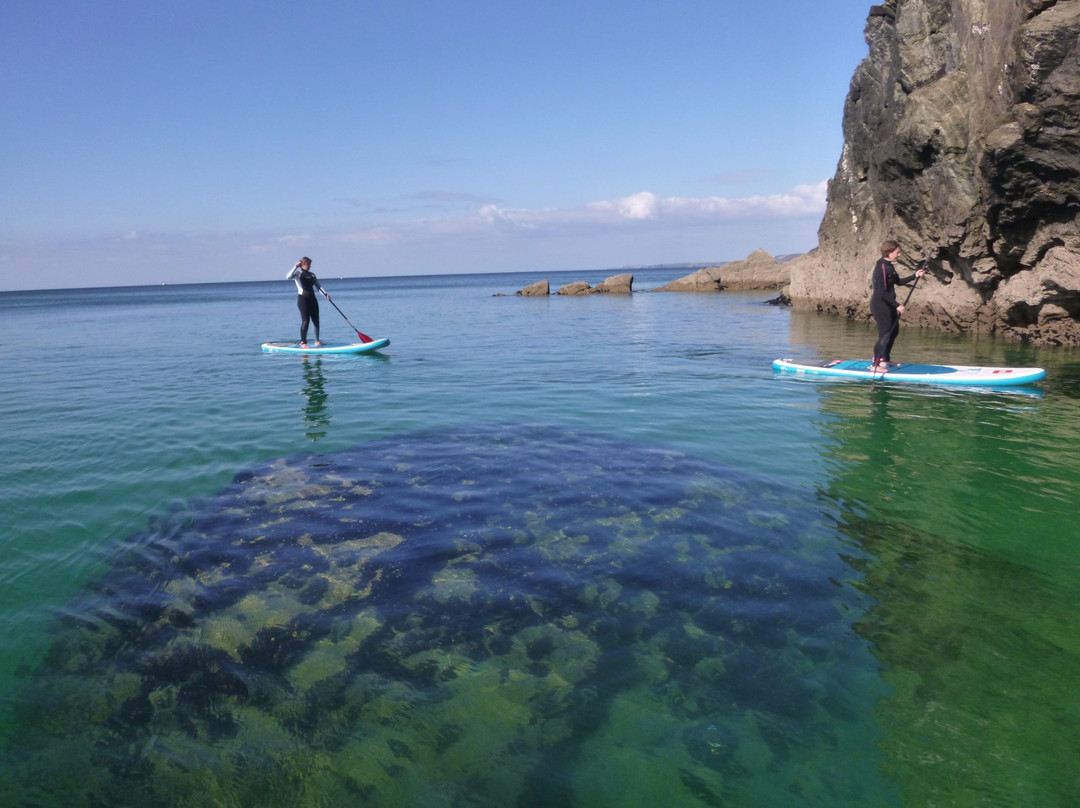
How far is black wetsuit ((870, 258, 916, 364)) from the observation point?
1384 cm

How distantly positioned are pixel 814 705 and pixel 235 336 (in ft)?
106

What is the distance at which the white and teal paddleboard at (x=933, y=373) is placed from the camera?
13555 millimetres

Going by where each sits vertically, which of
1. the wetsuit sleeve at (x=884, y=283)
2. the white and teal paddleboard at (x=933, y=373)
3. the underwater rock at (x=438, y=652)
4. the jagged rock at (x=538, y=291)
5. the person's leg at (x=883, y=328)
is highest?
the jagged rock at (x=538, y=291)

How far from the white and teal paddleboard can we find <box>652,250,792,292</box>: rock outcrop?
147 feet

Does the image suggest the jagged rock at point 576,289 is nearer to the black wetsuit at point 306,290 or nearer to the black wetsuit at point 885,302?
the black wetsuit at point 306,290

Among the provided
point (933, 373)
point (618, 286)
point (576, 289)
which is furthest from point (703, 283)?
point (933, 373)

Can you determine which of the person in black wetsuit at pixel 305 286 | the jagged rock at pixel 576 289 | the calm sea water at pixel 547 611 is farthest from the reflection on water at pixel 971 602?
the jagged rock at pixel 576 289

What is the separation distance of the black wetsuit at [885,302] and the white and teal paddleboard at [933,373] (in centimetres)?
48

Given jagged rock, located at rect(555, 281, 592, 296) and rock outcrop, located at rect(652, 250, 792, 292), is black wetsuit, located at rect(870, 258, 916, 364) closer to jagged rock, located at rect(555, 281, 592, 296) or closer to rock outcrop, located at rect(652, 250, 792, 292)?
rock outcrop, located at rect(652, 250, 792, 292)

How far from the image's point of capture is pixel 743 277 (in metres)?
60.8

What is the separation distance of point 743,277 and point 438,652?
60824mm

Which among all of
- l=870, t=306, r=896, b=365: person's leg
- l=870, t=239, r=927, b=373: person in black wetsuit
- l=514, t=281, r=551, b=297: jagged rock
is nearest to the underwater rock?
l=870, t=239, r=927, b=373: person in black wetsuit

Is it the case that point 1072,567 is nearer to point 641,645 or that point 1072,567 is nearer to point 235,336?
point 641,645

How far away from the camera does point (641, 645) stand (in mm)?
4723
